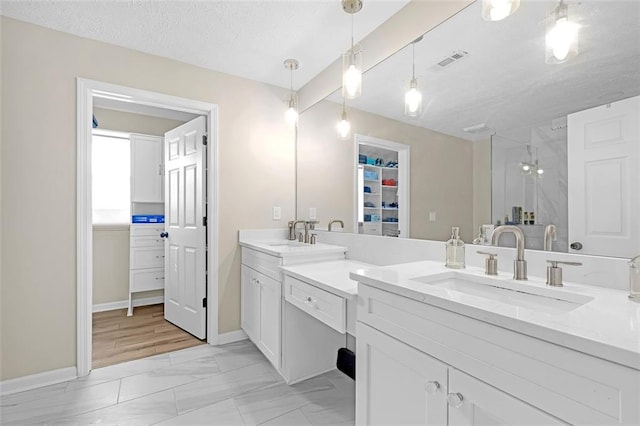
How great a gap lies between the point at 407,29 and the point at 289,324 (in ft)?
6.44

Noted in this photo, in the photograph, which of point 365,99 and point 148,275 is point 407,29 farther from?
point 148,275

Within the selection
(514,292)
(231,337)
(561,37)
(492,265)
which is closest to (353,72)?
(561,37)

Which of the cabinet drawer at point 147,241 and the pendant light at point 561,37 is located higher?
the pendant light at point 561,37

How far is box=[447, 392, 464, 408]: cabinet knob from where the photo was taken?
0.87m

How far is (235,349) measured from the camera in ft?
8.32

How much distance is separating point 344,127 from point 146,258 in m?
2.84

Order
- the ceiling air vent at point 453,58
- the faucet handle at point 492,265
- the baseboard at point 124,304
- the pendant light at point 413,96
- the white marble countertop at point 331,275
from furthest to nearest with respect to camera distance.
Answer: the baseboard at point 124,304 < the pendant light at point 413,96 < the ceiling air vent at point 453,58 < the white marble countertop at point 331,275 < the faucet handle at point 492,265

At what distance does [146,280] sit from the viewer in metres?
3.63

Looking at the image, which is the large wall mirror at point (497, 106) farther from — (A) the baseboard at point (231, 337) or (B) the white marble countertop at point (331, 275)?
(A) the baseboard at point (231, 337)

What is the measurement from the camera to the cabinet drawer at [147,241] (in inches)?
141

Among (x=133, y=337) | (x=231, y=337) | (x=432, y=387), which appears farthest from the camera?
(x=133, y=337)

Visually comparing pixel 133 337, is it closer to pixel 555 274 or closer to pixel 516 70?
A: pixel 555 274

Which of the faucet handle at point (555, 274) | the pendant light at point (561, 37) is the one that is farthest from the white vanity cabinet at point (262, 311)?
the pendant light at point (561, 37)

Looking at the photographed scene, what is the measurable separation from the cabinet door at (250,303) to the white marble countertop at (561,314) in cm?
134
